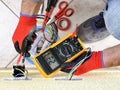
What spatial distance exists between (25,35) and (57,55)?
120 mm

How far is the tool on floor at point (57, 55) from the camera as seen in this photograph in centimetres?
80

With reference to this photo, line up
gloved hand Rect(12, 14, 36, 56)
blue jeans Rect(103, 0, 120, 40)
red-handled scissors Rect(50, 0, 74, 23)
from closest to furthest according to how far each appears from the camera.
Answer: blue jeans Rect(103, 0, 120, 40)
gloved hand Rect(12, 14, 36, 56)
red-handled scissors Rect(50, 0, 74, 23)

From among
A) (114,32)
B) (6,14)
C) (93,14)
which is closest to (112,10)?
(114,32)

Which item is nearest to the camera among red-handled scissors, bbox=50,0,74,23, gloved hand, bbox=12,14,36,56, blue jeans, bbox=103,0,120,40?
blue jeans, bbox=103,0,120,40

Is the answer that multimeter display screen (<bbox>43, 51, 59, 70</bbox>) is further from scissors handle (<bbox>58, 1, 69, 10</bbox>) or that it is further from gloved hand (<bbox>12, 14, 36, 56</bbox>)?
scissors handle (<bbox>58, 1, 69, 10</bbox>)

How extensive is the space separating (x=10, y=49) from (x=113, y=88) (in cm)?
64

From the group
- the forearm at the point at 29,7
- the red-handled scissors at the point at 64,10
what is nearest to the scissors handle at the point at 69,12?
the red-handled scissors at the point at 64,10

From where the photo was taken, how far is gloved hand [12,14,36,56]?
0.83 m

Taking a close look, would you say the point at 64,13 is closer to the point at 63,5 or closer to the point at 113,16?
the point at 63,5

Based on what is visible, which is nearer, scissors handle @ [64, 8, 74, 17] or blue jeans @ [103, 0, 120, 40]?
blue jeans @ [103, 0, 120, 40]

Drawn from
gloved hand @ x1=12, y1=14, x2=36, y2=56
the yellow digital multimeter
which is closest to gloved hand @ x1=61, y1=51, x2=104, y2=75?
the yellow digital multimeter

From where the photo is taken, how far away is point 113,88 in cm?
47

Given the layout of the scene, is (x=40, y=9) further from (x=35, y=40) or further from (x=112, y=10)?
(x=112, y=10)

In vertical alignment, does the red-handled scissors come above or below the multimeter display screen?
above
